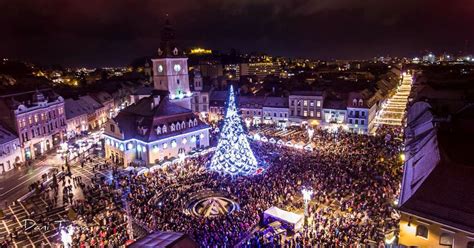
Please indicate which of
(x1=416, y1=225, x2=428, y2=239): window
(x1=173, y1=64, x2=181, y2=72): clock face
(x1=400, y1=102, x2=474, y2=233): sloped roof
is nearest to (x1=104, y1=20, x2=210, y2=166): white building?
(x1=173, y1=64, x2=181, y2=72): clock face

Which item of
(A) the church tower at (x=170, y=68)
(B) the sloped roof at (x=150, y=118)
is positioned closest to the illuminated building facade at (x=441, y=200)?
(B) the sloped roof at (x=150, y=118)

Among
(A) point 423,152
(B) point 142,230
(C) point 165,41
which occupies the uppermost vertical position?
(C) point 165,41

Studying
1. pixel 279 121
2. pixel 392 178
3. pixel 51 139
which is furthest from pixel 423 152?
pixel 51 139

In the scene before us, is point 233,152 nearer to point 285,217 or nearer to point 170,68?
point 285,217

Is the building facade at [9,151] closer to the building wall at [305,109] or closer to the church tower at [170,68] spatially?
the church tower at [170,68]

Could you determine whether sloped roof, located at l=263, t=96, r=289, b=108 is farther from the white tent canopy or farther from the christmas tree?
the white tent canopy

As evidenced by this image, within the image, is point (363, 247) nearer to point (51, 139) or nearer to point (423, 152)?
point (423, 152)

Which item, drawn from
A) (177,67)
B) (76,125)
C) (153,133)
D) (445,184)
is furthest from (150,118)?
(445,184)
